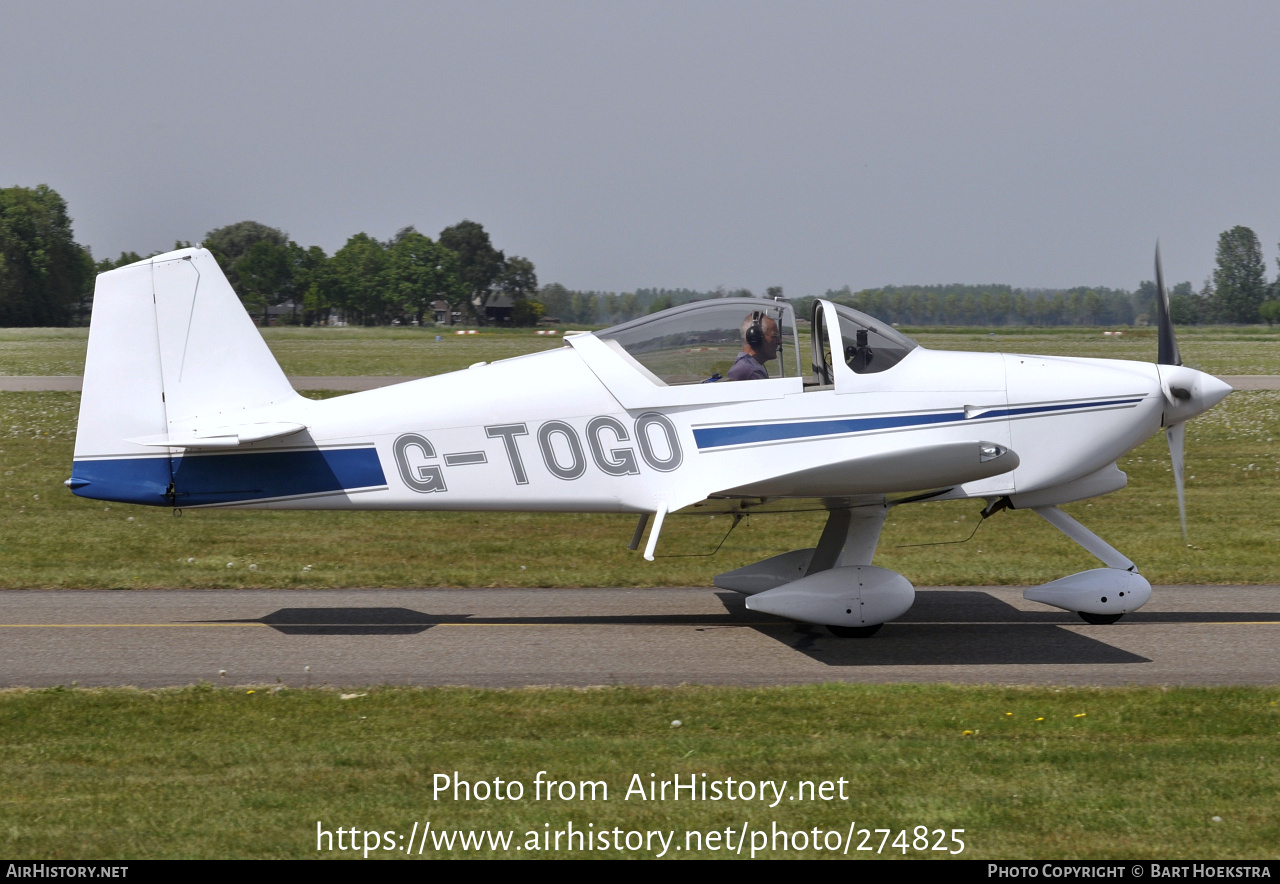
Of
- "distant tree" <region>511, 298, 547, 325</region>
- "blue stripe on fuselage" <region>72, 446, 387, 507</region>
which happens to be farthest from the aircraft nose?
"distant tree" <region>511, 298, 547, 325</region>

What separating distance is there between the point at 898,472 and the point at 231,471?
4.75 metres

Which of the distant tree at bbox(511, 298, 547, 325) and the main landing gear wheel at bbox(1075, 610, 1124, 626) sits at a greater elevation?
the distant tree at bbox(511, 298, 547, 325)

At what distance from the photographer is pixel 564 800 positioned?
17.2ft

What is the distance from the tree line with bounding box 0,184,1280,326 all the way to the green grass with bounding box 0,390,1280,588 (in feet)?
219

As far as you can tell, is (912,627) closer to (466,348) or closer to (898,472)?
(898,472)

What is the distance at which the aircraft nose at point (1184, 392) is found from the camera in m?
8.73

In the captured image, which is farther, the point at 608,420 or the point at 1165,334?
the point at 1165,334

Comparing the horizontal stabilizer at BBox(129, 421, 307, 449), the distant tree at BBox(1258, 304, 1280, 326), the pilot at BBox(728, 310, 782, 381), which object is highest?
the pilot at BBox(728, 310, 782, 381)

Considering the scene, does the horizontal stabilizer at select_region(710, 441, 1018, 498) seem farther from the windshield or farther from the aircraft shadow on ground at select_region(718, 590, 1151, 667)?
the aircraft shadow on ground at select_region(718, 590, 1151, 667)

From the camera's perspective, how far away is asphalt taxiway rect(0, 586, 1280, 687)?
7.67 m

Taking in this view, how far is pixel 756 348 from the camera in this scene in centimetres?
844

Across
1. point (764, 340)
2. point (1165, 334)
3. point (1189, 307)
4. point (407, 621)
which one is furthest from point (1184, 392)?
point (1189, 307)

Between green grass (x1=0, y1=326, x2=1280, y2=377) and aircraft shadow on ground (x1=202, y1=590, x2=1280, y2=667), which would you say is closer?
aircraft shadow on ground (x1=202, y1=590, x2=1280, y2=667)

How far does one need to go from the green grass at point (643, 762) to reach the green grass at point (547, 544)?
3857mm
